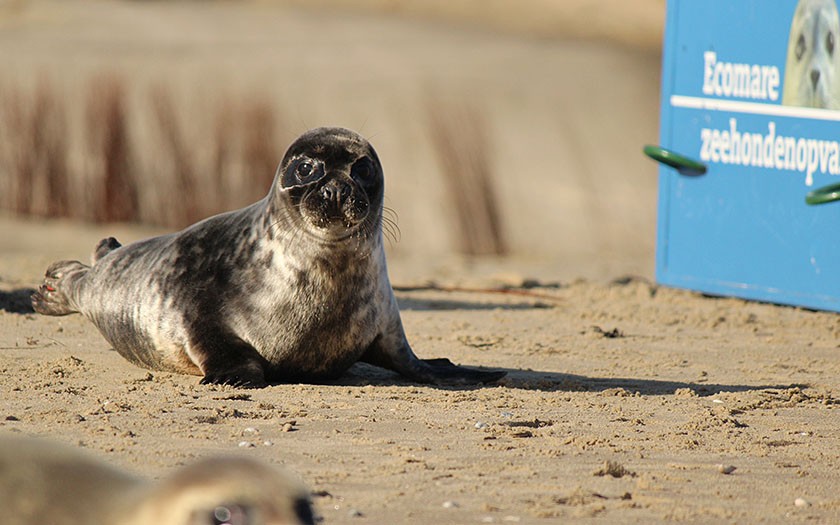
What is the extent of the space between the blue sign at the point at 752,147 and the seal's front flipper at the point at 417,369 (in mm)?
3139

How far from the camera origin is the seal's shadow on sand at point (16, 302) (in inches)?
282

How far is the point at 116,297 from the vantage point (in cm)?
586

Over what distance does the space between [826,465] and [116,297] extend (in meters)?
3.07

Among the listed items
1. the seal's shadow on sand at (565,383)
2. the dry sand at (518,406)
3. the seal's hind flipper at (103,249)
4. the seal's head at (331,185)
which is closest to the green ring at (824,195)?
the dry sand at (518,406)

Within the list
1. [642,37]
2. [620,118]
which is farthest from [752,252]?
[642,37]

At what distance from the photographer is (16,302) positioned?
729cm

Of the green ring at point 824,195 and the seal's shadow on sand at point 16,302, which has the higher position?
the green ring at point 824,195

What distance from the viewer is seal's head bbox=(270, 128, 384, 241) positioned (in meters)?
5.21

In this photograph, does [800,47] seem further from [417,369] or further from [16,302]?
[16,302]

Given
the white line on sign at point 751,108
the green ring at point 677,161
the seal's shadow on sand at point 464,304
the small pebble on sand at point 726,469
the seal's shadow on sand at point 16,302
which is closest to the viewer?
the small pebble on sand at point 726,469

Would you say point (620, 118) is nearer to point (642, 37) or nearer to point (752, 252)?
point (642, 37)

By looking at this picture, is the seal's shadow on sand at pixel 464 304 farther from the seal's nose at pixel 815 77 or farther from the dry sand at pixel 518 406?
the seal's nose at pixel 815 77

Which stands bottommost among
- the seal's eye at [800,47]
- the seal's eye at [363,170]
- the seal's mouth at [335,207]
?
the seal's mouth at [335,207]

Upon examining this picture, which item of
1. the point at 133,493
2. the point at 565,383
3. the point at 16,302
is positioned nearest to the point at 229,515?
the point at 133,493
